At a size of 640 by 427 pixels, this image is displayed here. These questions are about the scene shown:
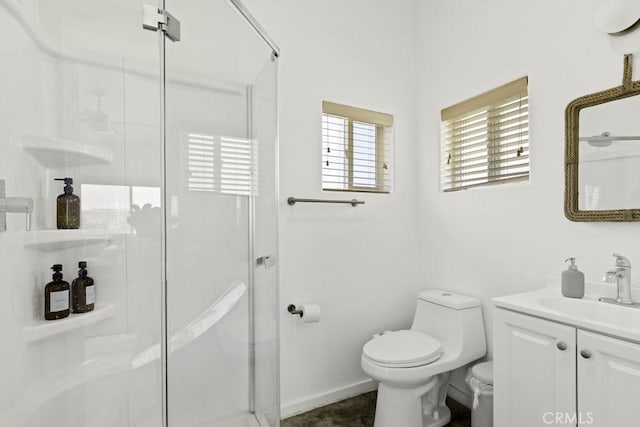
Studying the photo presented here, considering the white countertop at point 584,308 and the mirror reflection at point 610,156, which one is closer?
the white countertop at point 584,308

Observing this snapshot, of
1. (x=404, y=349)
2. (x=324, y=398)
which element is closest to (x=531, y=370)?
(x=404, y=349)

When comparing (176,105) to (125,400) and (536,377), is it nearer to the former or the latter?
(125,400)

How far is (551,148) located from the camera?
1.62 m

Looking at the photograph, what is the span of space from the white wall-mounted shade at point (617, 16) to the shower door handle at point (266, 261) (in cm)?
174

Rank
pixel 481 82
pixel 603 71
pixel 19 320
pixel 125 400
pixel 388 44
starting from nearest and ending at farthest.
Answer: pixel 19 320 → pixel 125 400 → pixel 603 71 → pixel 481 82 → pixel 388 44

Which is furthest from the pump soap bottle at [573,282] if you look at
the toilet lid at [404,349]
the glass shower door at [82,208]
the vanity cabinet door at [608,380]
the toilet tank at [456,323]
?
the glass shower door at [82,208]

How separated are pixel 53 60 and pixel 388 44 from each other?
6.35 feet

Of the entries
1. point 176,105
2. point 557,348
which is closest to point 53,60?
point 176,105

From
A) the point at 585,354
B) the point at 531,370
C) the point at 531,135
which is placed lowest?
the point at 531,370

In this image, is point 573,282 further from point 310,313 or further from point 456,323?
point 310,313

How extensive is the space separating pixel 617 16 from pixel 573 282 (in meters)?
1.09

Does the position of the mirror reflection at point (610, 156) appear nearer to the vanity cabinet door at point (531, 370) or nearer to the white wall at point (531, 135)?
the white wall at point (531, 135)

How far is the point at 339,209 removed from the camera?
6.87 ft

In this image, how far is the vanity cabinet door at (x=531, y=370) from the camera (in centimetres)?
113
